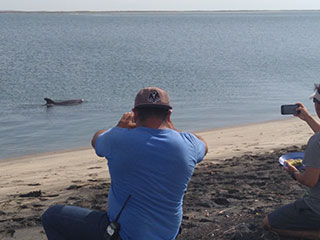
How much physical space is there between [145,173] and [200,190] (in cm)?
299

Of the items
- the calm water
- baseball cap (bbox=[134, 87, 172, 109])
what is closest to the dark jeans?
baseball cap (bbox=[134, 87, 172, 109])

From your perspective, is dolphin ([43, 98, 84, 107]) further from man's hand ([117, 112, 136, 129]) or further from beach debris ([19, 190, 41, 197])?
man's hand ([117, 112, 136, 129])

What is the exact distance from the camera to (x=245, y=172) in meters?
7.49

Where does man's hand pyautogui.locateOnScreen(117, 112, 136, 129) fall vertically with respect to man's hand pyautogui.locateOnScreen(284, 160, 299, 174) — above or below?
above

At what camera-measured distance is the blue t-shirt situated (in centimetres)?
360

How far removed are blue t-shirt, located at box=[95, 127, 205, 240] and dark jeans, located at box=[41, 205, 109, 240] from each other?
0.12m

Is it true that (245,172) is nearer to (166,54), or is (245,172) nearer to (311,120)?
(311,120)

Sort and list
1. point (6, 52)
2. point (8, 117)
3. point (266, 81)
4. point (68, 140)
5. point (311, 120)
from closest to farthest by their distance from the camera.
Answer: point (311, 120)
point (68, 140)
point (8, 117)
point (266, 81)
point (6, 52)

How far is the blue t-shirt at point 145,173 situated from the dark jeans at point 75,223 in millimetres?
121

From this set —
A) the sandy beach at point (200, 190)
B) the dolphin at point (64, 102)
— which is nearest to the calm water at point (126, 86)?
the dolphin at point (64, 102)

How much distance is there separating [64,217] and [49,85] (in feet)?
69.0

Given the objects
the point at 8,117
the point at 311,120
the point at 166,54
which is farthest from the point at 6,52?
the point at 311,120

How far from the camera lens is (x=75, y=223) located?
3.78 m

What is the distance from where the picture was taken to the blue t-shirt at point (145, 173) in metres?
3.60
